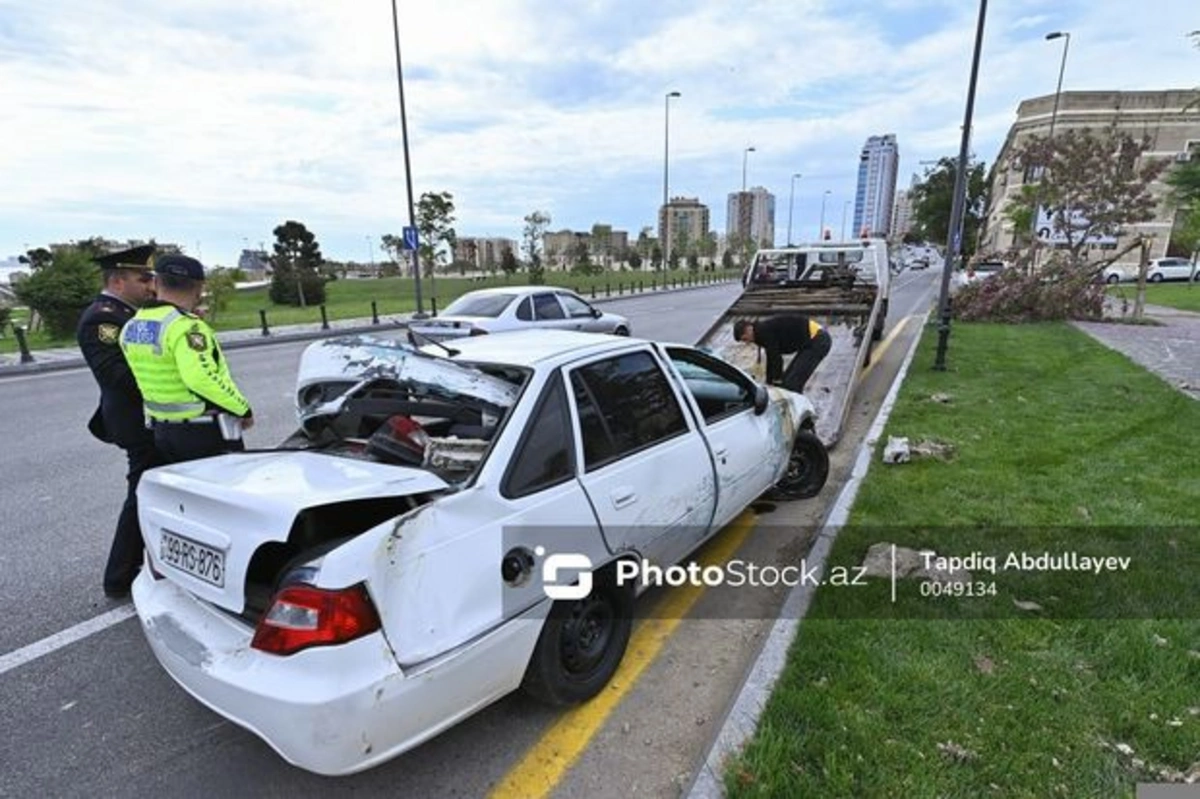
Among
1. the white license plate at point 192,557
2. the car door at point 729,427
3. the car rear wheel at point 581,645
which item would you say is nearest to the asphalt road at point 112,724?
the car rear wheel at point 581,645

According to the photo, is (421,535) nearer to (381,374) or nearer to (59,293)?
(381,374)

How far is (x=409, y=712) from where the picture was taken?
2021 millimetres

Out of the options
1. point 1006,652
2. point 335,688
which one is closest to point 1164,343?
point 1006,652

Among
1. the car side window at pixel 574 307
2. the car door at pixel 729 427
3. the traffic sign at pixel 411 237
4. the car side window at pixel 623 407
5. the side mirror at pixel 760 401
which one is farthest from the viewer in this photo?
the traffic sign at pixel 411 237

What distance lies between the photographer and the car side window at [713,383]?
13.6 feet

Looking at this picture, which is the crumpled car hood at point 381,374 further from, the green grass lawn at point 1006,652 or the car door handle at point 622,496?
the green grass lawn at point 1006,652

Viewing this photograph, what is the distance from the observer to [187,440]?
11.0ft

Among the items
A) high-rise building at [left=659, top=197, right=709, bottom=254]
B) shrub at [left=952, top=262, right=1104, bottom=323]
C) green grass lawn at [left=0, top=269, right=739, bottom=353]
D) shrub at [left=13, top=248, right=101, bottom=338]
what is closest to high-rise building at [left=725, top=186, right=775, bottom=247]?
high-rise building at [left=659, top=197, right=709, bottom=254]

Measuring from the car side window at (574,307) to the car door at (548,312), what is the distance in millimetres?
169

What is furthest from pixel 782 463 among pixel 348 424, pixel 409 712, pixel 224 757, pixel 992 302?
pixel 992 302

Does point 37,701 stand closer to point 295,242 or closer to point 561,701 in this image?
point 561,701

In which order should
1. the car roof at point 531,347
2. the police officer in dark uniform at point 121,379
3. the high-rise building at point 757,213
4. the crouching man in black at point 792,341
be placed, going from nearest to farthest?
1. the car roof at point 531,347
2. the police officer in dark uniform at point 121,379
3. the crouching man in black at point 792,341
4. the high-rise building at point 757,213

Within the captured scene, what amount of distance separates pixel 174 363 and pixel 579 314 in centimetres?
943

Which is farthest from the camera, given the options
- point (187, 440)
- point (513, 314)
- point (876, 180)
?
point (876, 180)
